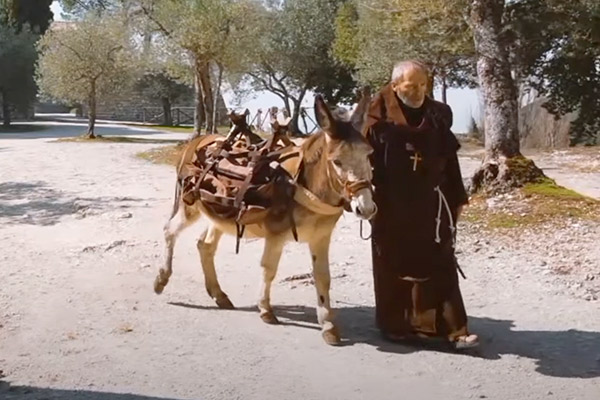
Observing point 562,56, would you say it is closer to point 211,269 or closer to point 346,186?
point 211,269

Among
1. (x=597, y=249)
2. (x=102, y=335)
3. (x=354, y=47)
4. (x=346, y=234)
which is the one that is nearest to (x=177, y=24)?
(x=354, y=47)

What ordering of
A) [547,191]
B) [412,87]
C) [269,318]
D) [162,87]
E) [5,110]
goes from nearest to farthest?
[412,87]
[269,318]
[547,191]
[5,110]
[162,87]

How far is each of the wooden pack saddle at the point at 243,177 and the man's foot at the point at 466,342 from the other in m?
1.33

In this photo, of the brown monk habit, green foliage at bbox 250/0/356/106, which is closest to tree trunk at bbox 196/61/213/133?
green foliage at bbox 250/0/356/106

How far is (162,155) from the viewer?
904 inches

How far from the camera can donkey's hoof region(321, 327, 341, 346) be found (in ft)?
19.2

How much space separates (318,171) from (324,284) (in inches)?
33.6

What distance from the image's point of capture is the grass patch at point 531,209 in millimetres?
10734

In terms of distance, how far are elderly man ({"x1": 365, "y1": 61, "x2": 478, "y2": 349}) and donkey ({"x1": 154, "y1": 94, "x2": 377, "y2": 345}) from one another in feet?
1.00

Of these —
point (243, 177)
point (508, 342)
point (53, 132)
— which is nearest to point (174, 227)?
point (243, 177)

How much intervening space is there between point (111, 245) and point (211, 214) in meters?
3.80

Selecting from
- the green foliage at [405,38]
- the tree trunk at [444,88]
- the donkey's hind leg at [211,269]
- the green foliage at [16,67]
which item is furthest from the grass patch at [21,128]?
the donkey's hind leg at [211,269]

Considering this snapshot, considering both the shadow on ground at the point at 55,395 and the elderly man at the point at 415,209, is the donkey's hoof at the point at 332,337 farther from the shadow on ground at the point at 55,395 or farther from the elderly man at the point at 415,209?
the shadow on ground at the point at 55,395

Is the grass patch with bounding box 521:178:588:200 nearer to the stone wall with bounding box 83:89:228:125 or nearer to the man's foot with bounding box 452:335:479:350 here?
the man's foot with bounding box 452:335:479:350
